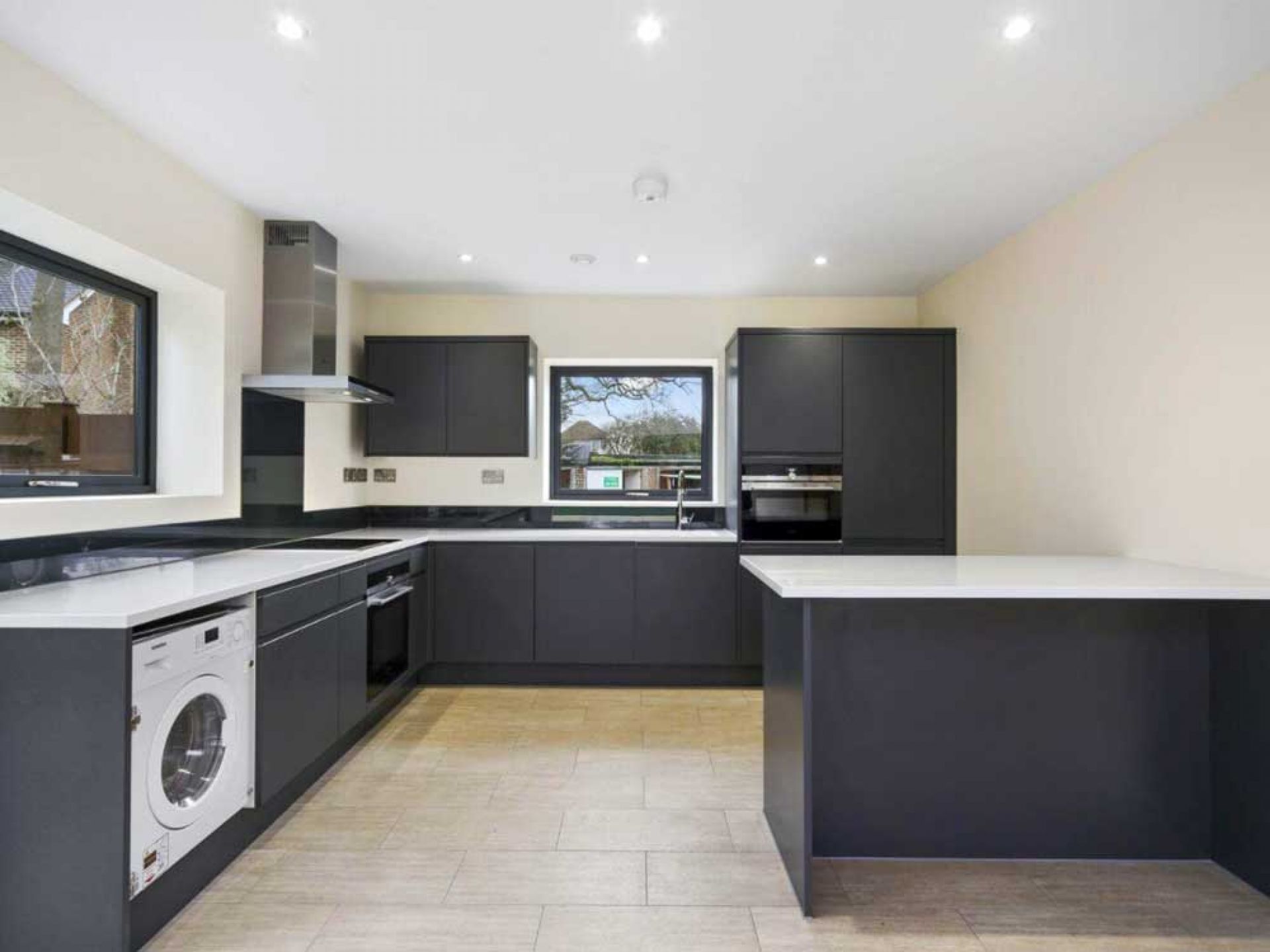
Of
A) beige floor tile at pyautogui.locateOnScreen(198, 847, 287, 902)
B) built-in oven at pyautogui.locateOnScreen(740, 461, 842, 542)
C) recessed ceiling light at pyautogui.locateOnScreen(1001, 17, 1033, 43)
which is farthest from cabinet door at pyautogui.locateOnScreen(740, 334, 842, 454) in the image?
beige floor tile at pyautogui.locateOnScreen(198, 847, 287, 902)

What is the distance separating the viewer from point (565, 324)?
4.68m

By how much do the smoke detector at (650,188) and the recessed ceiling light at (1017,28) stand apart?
Answer: 1.27m

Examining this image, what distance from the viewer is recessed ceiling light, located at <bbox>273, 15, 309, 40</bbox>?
185cm

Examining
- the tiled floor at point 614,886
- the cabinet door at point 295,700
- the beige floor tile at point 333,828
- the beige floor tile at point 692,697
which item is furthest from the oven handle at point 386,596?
the beige floor tile at point 692,697

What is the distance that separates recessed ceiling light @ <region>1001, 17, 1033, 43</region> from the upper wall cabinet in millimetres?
2960

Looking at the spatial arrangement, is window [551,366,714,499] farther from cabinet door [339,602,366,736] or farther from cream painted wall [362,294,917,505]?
cabinet door [339,602,366,736]

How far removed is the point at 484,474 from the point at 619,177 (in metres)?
→ 2.36

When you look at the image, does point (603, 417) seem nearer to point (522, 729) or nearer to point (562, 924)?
point (522, 729)

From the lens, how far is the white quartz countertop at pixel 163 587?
1715mm

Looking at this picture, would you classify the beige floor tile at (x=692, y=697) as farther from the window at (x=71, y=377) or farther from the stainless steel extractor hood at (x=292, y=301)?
the window at (x=71, y=377)

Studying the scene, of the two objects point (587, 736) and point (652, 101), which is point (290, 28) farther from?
point (587, 736)

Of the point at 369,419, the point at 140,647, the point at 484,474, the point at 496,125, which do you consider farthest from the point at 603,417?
the point at 140,647

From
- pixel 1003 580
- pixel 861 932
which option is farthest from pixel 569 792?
pixel 1003 580

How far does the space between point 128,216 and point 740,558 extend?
A: 101 inches
